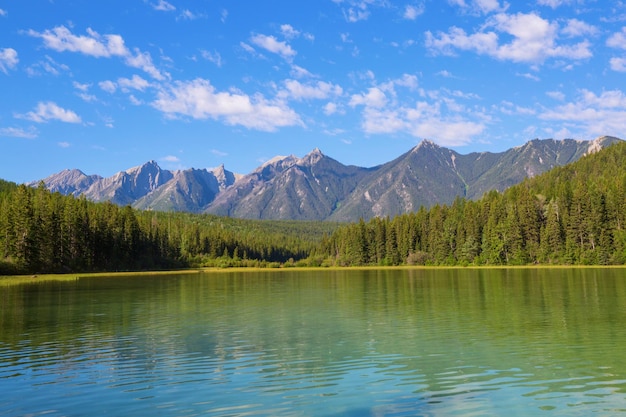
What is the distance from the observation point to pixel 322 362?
1001 inches

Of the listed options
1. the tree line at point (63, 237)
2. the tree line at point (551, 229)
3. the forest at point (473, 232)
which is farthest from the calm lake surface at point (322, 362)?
the tree line at point (551, 229)

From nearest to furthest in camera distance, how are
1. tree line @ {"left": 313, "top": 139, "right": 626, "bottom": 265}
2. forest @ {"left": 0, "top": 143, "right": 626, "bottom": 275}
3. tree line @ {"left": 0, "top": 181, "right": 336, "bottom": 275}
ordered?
tree line @ {"left": 0, "top": 181, "right": 336, "bottom": 275} → forest @ {"left": 0, "top": 143, "right": 626, "bottom": 275} → tree line @ {"left": 313, "top": 139, "right": 626, "bottom": 265}

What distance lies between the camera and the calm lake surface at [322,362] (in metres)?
18.4

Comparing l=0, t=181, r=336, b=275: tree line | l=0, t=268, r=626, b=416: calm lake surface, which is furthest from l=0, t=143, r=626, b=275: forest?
l=0, t=268, r=626, b=416: calm lake surface

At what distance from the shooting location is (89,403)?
1900cm

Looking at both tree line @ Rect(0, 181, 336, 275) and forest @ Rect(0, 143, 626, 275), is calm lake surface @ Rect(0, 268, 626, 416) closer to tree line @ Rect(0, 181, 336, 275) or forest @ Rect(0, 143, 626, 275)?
tree line @ Rect(0, 181, 336, 275)

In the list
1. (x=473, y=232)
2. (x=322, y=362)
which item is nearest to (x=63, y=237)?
(x=322, y=362)

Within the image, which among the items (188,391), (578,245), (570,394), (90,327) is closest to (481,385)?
(570,394)

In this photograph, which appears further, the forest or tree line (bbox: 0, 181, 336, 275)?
the forest

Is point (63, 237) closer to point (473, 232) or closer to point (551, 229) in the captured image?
point (473, 232)

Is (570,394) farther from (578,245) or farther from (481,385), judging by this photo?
(578,245)

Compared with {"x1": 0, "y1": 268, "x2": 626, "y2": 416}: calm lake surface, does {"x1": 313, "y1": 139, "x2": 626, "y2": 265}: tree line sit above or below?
above

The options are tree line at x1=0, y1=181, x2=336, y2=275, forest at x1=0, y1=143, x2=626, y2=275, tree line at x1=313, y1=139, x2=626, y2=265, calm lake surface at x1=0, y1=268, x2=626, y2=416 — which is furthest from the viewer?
tree line at x1=313, y1=139, x2=626, y2=265

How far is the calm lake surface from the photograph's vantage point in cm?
1836
